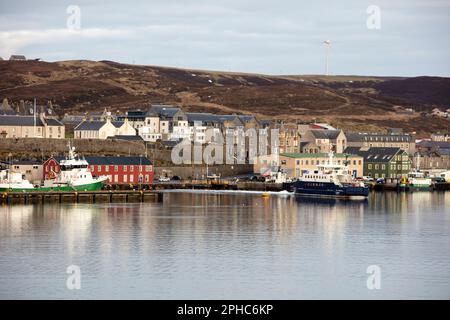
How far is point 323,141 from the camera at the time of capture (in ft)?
363

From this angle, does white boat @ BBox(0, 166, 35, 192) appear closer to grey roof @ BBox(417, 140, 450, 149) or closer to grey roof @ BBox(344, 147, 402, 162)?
grey roof @ BBox(344, 147, 402, 162)

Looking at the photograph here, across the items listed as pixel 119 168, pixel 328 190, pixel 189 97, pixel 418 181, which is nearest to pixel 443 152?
pixel 418 181

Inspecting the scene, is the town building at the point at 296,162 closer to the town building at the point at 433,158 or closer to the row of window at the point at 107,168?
the town building at the point at 433,158

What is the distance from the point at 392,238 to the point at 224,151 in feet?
181

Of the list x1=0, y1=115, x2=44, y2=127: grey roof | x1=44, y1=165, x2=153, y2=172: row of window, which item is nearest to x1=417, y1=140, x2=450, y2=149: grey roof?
x1=44, y1=165, x2=153, y2=172: row of window

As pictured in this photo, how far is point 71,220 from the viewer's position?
187 feet

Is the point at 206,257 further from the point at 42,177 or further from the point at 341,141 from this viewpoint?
the point at 341,141

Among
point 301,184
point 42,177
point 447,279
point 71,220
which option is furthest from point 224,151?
Result: point 447,279

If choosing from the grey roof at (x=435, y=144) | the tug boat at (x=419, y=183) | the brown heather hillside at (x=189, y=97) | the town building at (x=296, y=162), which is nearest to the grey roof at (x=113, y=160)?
the town building at (x=296, y=162)

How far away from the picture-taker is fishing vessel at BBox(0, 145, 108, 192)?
2857 inches

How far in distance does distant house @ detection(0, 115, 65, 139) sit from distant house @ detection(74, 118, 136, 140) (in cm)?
236

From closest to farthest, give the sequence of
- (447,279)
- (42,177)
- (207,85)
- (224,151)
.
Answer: (447,279) → (42,177) → (224,151) → (207,85)

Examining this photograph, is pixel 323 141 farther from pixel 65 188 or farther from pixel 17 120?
pixel 65 188

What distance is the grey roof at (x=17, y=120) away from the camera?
98681mm
